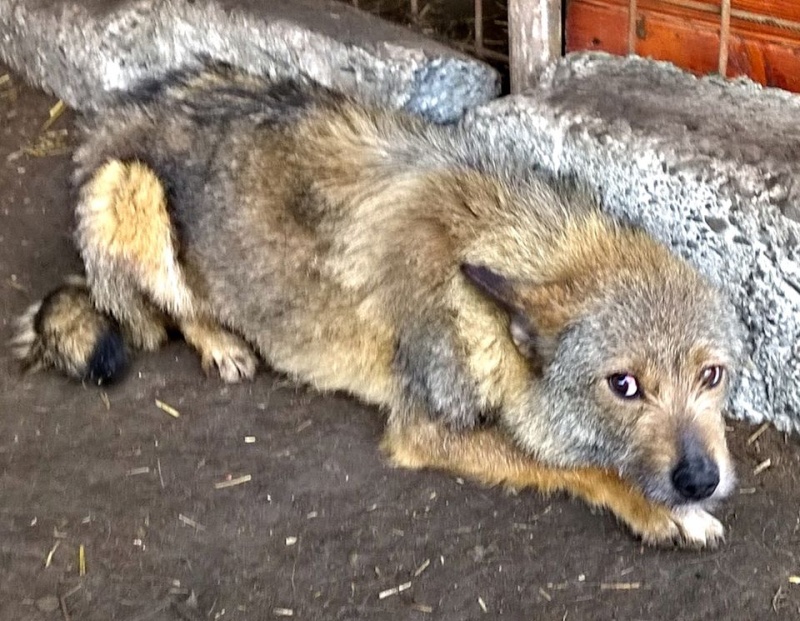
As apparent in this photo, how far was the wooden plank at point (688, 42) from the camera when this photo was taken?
13.1 ft

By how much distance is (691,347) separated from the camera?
3357 mm

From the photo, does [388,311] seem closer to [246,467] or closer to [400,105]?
[246,467]

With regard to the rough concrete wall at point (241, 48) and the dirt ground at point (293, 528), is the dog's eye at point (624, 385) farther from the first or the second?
the rough concrete wall at point (241, 48)

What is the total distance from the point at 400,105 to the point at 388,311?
4.01ft

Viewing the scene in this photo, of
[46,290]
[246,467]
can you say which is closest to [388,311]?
[246,467]

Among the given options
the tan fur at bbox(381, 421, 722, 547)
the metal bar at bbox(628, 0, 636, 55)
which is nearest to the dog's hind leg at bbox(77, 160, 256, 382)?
the tan fur at bbox(381, 421, 722, 547)

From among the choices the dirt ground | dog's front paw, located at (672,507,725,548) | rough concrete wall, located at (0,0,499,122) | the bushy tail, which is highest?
rough concrete wall, located at (0,0,499,122)

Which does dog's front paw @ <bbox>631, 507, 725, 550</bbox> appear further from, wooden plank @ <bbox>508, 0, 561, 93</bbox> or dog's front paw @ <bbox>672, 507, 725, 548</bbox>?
wooden plank @ <bbox>508, 0, 561, 93</bbox>

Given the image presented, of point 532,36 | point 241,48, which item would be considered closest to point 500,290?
point 532,36

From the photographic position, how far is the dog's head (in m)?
3.33

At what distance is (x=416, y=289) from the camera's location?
151 inches

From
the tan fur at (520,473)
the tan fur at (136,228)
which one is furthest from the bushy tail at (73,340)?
the tan fur at (520,473)

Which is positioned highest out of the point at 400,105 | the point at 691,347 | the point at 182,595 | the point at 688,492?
the point at 400,105

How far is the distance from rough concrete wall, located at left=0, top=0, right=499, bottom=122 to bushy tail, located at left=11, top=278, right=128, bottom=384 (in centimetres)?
152
